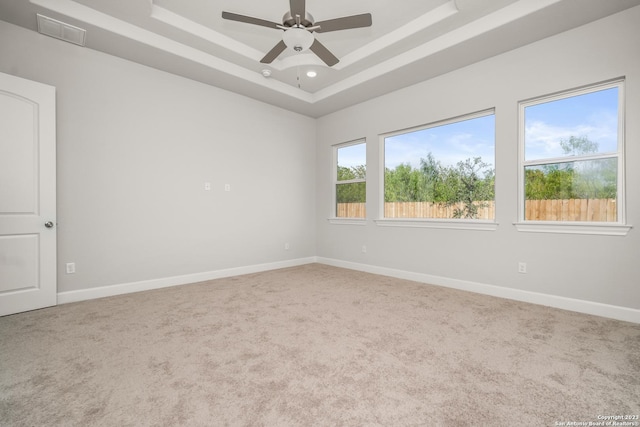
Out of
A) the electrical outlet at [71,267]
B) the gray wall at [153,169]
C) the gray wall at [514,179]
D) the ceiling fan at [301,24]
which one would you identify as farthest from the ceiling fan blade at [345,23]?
the electrical outlet at [71,267]

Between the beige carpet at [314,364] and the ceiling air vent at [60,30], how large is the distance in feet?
9.34

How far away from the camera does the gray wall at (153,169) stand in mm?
3115

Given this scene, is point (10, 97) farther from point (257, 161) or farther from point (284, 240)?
point (284, 240)

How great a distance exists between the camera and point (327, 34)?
3.34 metres

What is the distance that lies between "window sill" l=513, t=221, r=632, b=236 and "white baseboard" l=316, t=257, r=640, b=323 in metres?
0.68

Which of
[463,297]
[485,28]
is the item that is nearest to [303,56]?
[485,28]

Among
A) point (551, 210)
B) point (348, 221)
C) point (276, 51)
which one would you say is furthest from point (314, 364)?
point (348, 221)

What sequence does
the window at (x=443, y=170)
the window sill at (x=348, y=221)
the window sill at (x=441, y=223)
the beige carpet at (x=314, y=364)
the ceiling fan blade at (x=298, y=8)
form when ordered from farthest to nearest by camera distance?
1. the window sill at (x=348, y=221)
2. the window at (x=443, y=170)
3. the window sill at (x=441, y=223)
4. the ceiling fan blade at (x=298, y=8)
5. the beige carpet at (x=314, y=364)

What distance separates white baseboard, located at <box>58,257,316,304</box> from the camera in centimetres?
314

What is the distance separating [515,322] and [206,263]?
12.6 ft

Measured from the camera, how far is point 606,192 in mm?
2762

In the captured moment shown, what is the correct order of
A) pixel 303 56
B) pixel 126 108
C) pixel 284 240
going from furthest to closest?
pixel 284 240 → pixel 303 56 → pixel 126 108

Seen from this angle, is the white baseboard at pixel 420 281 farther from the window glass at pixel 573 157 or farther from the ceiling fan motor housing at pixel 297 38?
the ceiling fan motor housing at pixel 297 38

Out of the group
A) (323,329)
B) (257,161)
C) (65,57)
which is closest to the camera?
(323,329)
